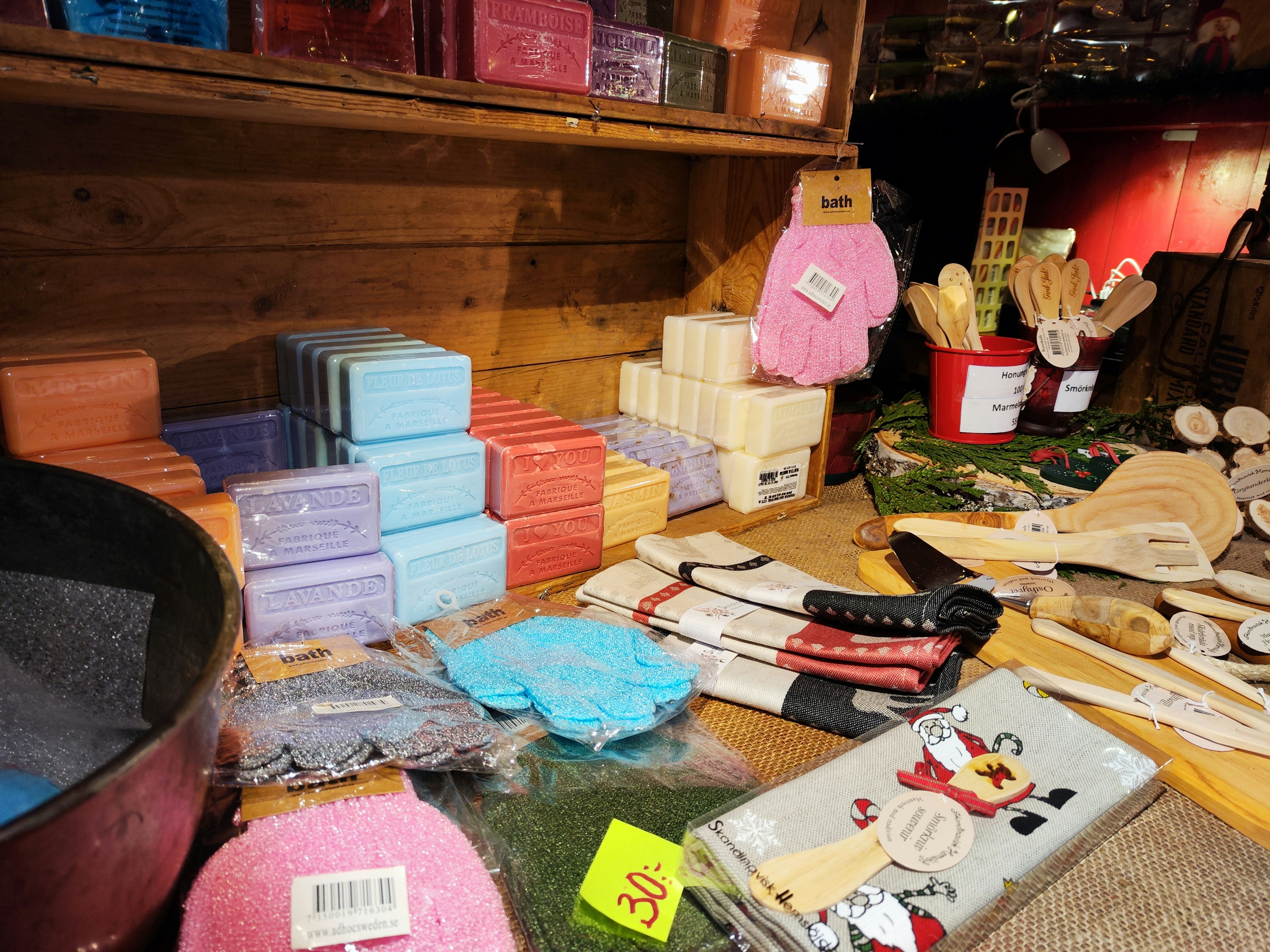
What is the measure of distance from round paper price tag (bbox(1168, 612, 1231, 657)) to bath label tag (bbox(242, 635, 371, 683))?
0.92 meters

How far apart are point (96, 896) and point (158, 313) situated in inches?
34.1

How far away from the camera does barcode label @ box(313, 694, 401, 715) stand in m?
0.72

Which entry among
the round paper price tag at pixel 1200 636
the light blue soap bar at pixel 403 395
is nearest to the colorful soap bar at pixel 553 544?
the light blue soap bar at pixel 403 395

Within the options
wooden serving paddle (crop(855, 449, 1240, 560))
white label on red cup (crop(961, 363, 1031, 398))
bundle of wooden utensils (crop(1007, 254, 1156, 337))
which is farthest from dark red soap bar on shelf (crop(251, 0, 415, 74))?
bundle of wooden utensils (crop(1007, 254, 1156, 337))

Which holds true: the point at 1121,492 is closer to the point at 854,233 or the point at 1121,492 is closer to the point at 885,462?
the point at 885,462

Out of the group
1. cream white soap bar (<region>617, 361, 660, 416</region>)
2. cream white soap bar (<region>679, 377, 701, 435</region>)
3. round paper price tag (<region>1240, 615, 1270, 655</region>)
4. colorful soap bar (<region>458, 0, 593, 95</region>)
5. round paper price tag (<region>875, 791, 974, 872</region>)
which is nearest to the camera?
round paper price tag (<region>875, 791, 974, 872</region>)

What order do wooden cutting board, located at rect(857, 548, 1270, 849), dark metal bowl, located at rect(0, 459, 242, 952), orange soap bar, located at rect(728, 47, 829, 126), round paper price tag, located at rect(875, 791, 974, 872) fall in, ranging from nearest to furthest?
dark metal bowl, located at rect(0, 459, 242, 952) < round paper price tag, located at rect(875, 791, 974, 872) < wooden cutting board, located at rect(857, 548, 1270, 849) < orange soap bar, located at rect(728, 47, 829, 126)

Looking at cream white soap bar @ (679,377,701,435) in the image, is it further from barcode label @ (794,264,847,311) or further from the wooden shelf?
the wooden shelf

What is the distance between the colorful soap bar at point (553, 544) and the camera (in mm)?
1041

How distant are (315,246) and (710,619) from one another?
724mm

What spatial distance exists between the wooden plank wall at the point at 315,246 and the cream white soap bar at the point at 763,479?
1.10 ft

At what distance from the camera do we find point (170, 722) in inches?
13.3

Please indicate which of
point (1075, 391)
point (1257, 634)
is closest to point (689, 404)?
point (1075, 391)

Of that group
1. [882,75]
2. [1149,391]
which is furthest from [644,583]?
[882,75]
